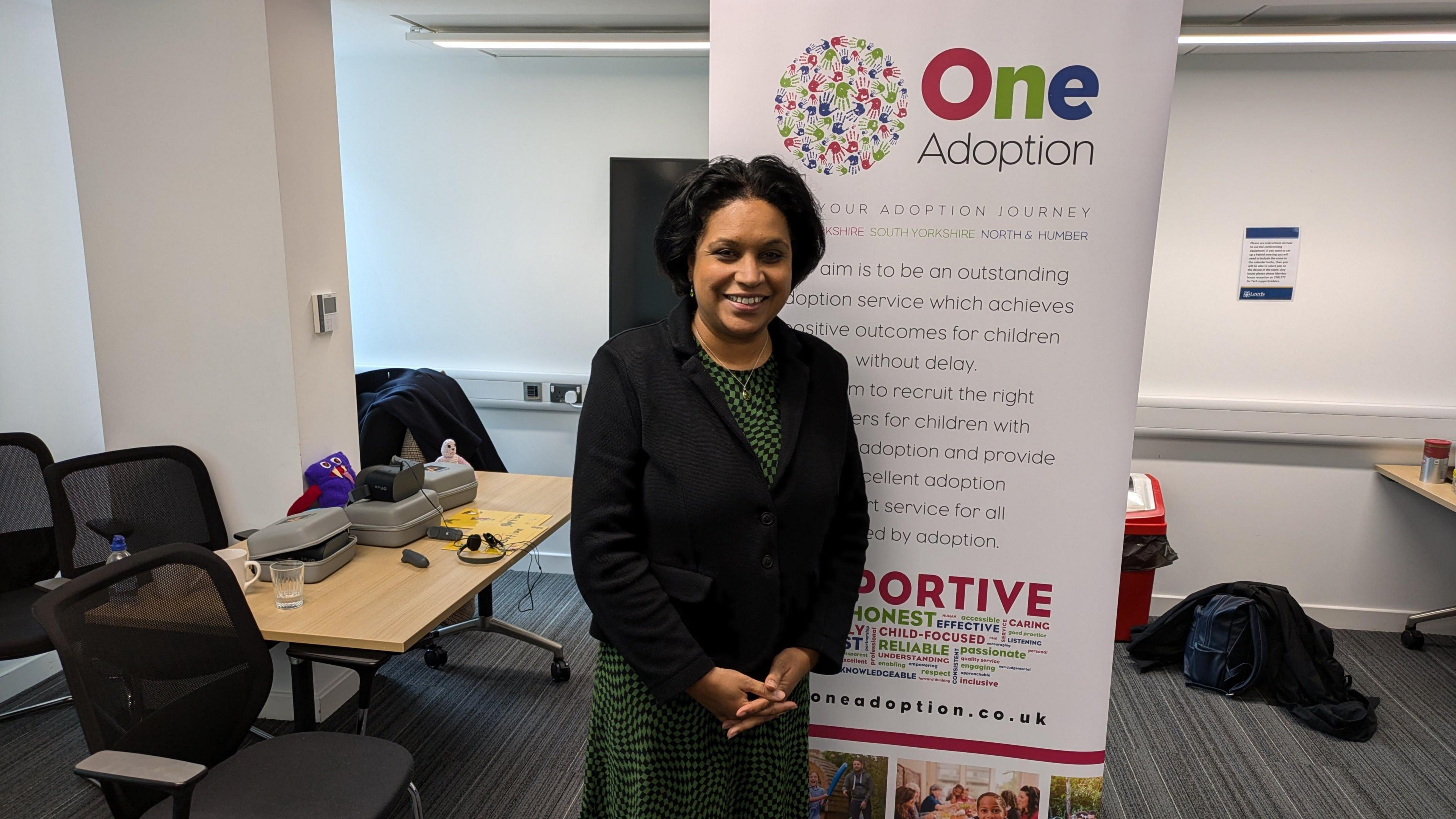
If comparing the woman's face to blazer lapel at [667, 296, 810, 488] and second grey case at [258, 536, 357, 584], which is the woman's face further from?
second grey case at [258, 536, 357, 584]

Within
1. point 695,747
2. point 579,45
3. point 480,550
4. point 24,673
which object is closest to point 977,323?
point 695,747

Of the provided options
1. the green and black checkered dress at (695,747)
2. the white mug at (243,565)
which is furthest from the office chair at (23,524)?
the green and black checkered dress at (695,747)

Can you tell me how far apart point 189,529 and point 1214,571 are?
4152 millimetres

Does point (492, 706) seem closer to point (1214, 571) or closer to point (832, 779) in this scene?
point (832, 779)

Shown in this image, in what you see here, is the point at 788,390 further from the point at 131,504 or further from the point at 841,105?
the point at 131,504

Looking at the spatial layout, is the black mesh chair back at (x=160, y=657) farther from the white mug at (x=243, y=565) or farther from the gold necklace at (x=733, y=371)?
the gold necklace at (x=733, y=371)

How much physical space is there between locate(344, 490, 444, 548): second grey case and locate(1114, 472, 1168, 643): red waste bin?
2.77 metres

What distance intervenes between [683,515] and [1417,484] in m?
3.50

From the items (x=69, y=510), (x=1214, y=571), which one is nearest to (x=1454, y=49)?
(x=1214, y=571)

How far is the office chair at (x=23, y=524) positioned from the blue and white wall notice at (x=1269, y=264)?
181 inches

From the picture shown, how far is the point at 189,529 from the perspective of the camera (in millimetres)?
2678

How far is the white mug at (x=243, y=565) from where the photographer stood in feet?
7.09

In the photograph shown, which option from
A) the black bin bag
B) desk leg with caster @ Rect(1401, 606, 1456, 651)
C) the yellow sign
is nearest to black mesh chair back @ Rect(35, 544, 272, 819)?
the yellow sign

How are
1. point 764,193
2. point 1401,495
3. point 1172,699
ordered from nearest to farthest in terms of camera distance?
point 764,193
point 1172,699
point 1401,495
